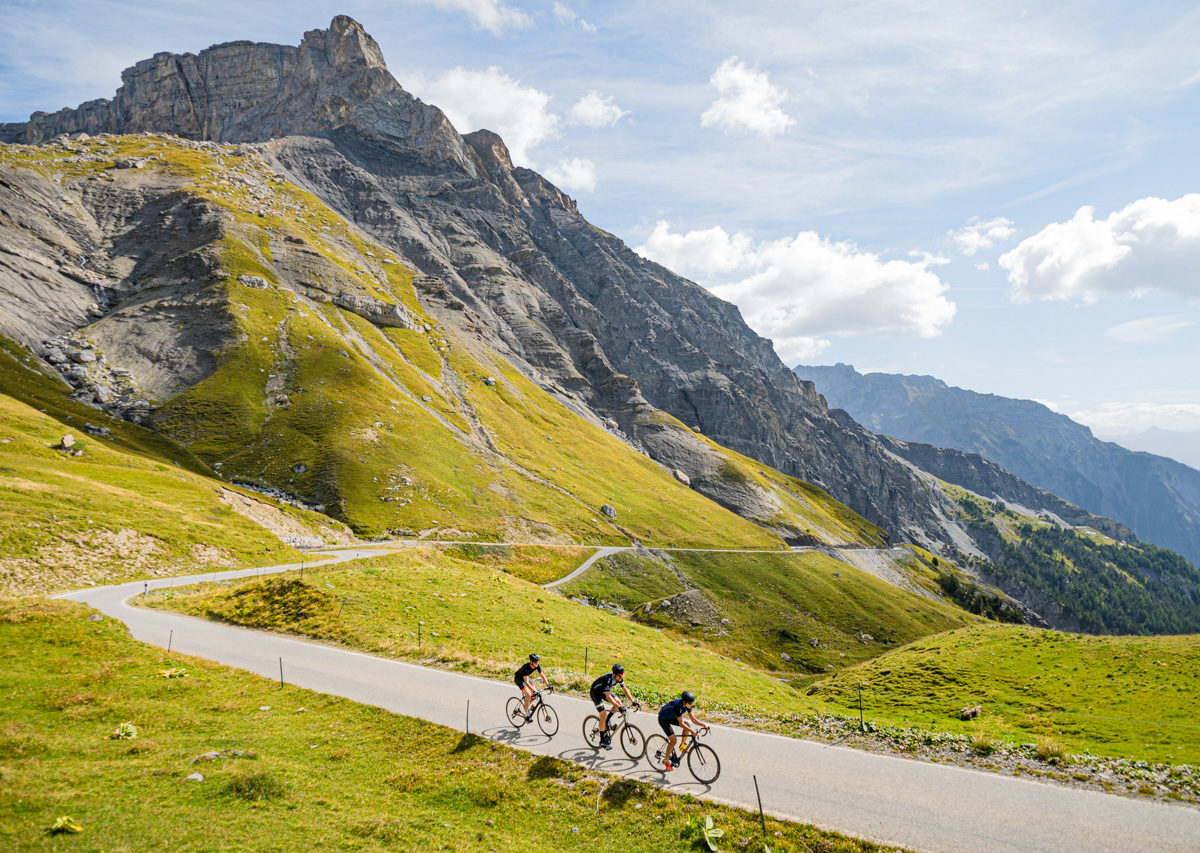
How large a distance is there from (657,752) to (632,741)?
1204mm

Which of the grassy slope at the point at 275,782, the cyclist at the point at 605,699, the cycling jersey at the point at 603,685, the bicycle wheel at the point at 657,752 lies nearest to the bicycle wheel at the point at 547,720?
the grassy slope at the point at 275,782

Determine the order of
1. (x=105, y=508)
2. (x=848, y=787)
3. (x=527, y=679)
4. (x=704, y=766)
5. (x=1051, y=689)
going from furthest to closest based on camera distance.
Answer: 1. (x=105, y=508)
2. (x=1051, y=689)
3. (x=527, y=679)
4. (x=704, y=766)
5. (x=848, y=787)

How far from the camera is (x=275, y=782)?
15.6 m

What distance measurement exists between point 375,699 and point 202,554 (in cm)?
4436

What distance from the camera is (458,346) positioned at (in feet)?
616

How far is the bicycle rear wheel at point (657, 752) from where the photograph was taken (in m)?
18.6

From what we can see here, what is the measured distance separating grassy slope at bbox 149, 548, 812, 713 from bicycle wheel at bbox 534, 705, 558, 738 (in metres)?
5.88

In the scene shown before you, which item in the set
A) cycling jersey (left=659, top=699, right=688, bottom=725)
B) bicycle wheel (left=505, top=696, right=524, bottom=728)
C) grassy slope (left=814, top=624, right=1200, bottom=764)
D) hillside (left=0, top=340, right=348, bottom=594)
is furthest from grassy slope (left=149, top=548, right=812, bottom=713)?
hillside (left=0, top=340, right=348, bottom=594)

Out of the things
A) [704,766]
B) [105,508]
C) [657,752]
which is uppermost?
[105,508]

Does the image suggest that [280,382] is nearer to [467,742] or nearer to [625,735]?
[467,742]

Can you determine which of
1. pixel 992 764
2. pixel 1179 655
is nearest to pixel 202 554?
pixel 992 764

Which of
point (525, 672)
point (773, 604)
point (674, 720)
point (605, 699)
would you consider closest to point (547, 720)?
point (525, 672)

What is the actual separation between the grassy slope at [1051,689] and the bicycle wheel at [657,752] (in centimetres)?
1979

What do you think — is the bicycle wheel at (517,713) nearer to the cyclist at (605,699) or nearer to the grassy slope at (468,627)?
the cyclist at (605,699)
